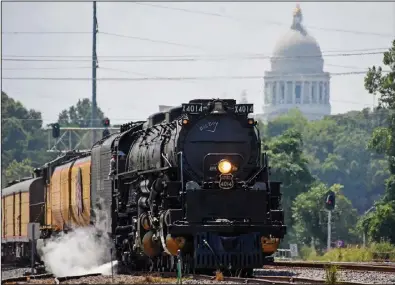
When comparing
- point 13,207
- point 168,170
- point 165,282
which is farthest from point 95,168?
point 13,207

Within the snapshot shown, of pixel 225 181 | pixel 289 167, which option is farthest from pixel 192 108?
pixel 289 167

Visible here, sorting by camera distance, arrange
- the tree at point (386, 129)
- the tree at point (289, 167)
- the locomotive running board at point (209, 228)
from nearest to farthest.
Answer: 1. the locomotive running board at point (209, 228)
2. the tree at point (386, 129)
3. the tree at point (289, 167)

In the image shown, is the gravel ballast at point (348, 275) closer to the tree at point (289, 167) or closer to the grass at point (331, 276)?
the grass at point (331, 276)

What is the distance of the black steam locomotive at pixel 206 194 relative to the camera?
98.0ft

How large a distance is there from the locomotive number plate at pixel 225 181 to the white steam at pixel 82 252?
558 cm

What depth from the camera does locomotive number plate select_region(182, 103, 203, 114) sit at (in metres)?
30.8

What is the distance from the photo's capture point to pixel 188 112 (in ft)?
101

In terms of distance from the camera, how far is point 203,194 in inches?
1184

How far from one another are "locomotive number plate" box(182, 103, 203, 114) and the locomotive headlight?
151 cm

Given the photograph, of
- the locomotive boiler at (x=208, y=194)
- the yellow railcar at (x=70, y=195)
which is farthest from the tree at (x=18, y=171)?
the locomotive boiler at (x=208, y=194)

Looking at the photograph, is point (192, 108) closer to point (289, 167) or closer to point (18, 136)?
point (289, 167)

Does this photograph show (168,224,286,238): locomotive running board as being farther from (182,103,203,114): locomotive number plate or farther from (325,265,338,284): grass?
(325,265,338,284): grass

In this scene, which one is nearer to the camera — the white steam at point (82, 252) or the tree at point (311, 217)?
the white steam at point (82, 252)

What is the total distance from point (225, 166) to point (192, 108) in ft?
5.78
